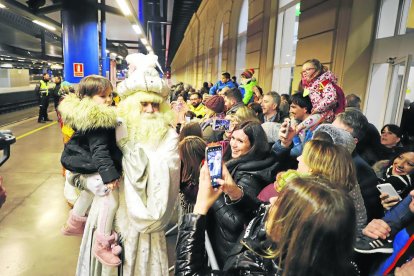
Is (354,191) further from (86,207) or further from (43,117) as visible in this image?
(43,117)

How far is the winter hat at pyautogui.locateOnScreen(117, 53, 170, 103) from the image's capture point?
6.17 ft

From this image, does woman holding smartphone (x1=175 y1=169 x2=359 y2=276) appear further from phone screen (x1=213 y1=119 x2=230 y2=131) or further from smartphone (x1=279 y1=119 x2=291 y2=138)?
phone screen (x1=213 y1=119 x2=230 y2=131)

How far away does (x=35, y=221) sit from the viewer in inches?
153

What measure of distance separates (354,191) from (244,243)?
35.8 inches

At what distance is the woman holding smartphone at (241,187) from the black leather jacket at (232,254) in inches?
11.8

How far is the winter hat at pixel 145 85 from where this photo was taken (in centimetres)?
188

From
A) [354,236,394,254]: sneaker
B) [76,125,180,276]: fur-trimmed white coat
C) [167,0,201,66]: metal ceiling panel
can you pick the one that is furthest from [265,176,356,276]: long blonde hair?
[167,0,201,66]: metal ceiling panel

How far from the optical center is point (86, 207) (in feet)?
7.04

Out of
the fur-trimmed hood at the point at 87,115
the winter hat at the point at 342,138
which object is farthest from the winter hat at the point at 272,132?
the fur-trimmed hood at the point at 87,115

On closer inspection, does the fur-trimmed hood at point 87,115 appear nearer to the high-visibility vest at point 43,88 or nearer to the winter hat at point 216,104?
the winter hat at point 216,104

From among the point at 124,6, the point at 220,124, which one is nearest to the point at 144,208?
the point at 220,124

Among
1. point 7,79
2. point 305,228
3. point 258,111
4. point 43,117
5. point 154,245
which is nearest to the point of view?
point 305,228

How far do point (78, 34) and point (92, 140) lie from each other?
763cm

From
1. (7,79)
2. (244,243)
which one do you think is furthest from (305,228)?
(7,79)
